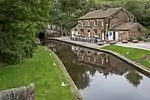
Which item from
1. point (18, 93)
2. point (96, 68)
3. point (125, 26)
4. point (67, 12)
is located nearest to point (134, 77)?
point (96, 68)

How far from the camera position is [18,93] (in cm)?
929

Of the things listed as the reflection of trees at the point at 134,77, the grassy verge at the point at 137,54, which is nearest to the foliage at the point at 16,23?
the reflection of trees at the point at 134,77

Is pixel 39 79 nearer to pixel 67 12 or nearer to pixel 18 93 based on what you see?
pixel 18 93

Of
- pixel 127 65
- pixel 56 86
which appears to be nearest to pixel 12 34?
pixel 56 86

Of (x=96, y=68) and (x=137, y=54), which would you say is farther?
(x=137, y=54)

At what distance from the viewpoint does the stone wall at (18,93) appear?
9031 millimetres

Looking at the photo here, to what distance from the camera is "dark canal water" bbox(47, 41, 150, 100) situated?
28734mm

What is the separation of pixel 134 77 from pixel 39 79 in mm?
13387

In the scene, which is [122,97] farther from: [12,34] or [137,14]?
[137,14]

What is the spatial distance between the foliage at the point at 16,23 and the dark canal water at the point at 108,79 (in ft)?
25.5

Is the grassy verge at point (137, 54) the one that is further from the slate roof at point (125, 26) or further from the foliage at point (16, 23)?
the slate roof at point (125, 26)

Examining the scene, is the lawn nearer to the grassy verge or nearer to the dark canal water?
the dark canal water

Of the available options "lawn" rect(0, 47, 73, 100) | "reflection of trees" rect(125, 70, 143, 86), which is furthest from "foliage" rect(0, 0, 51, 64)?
Result: "reflection of trees" rect(125, 70, 143, 86)

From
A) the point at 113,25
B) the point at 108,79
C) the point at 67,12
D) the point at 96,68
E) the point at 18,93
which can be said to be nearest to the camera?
the point at 18,93
